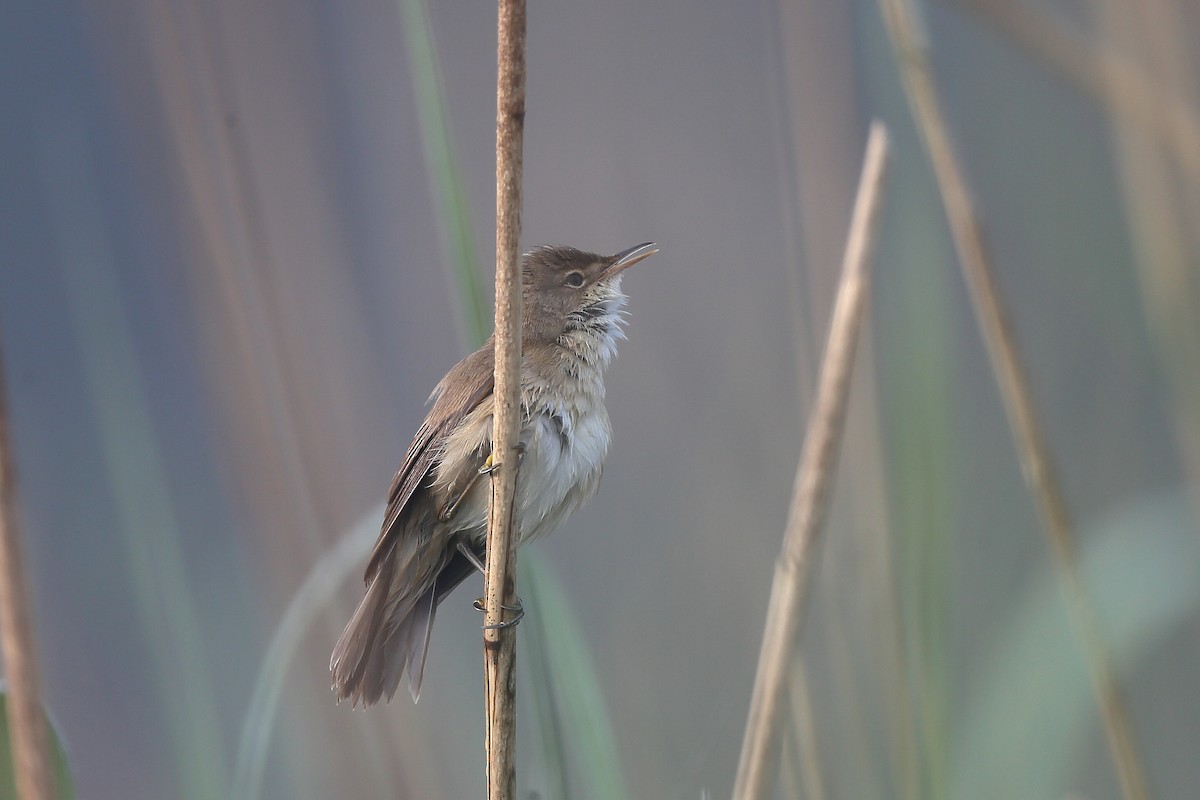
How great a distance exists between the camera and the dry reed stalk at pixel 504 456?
133 centimetres

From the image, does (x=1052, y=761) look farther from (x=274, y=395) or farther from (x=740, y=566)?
(x=274, y=395)

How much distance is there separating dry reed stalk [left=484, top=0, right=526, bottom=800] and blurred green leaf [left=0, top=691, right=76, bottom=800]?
503 millimetres

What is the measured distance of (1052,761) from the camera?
1.76 metres

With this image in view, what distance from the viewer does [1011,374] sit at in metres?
1.72

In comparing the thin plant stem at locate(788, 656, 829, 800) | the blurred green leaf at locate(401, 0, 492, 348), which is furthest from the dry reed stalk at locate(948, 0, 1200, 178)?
the thin plant stem at locate(788, 656, 829, 800)

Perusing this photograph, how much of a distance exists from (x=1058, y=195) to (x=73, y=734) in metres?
3.55

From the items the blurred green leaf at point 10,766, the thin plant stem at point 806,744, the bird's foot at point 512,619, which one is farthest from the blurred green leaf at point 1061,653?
the blurred green leaf at point 10,766

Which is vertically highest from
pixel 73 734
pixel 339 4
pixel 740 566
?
pixel 339 4

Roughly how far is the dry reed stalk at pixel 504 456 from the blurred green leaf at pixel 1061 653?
2.58 feet

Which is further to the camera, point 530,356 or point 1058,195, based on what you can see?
point 1058,195

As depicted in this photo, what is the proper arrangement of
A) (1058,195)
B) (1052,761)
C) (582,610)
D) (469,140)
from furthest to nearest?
(469,140) → (582,610) → (1058,195) → (1052,761)

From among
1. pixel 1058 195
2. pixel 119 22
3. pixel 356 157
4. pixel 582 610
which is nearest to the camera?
pixel 119 22

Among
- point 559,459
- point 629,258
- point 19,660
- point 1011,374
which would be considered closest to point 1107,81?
point 1011,374

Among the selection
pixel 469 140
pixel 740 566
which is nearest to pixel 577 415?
pixel 740 566
